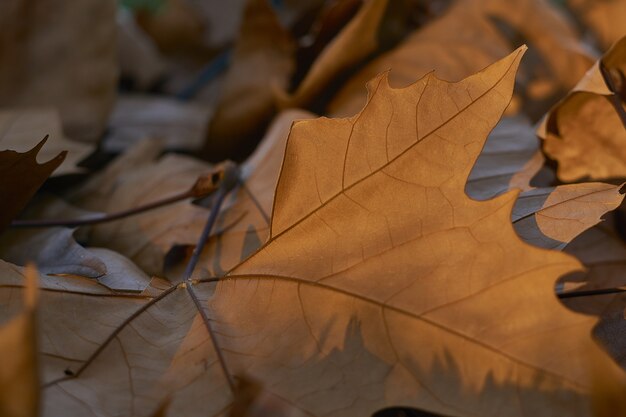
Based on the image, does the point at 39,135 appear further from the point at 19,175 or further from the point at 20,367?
the point at 20,367

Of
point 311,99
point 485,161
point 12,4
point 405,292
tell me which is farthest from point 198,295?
point 12,4

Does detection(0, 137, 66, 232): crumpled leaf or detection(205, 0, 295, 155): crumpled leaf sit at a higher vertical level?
detection(205, 0, 295, 155): crumpled leaf

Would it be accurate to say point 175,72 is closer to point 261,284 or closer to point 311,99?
point 311,99

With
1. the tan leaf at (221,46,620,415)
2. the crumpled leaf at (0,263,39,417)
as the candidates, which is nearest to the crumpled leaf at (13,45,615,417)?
the tan leaf at (221,46,620,415)

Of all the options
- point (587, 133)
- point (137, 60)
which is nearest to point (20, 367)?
point (587, 133)

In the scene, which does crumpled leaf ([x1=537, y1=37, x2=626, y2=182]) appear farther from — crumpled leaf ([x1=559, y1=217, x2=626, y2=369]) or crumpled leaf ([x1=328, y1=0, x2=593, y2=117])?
crumpled leaf ([x1=328, y1=0, x2=593, y2=117])

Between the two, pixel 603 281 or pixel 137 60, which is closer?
pixel 603 281
